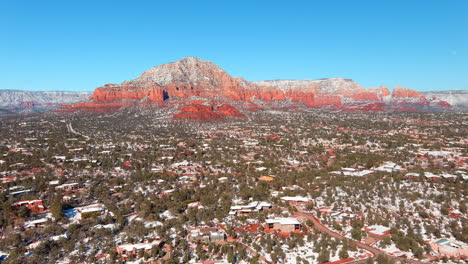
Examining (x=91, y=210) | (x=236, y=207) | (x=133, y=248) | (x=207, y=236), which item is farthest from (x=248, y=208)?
(x=91, y=210)

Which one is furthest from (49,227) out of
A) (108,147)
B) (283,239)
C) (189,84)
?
(189,84)

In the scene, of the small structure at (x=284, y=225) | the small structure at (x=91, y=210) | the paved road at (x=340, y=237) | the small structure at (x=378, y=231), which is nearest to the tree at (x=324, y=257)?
the paved road at (x=340, y=237)

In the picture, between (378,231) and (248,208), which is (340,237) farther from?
(248,208)

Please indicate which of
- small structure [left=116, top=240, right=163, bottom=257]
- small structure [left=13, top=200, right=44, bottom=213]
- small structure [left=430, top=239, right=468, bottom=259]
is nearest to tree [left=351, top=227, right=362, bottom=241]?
small structure [left=430, top=239, right=468, bottom=259]

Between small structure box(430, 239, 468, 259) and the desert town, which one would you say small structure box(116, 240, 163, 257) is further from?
small structure box(430, 239, 468, 259)

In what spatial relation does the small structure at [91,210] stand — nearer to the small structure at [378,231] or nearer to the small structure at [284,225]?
the small structure at [284,225]

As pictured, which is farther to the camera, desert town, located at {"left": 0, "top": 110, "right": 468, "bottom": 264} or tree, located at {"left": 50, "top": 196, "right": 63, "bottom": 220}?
tree, located at {"left": 50, "top": 196, "right": 63, "bottom": 220}

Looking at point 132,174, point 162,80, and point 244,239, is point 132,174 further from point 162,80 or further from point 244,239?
point 162,80

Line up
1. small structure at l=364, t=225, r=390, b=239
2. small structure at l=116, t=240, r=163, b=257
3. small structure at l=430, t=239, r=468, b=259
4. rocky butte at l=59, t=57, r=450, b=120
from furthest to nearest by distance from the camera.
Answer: rocky butte at l=59, t=57, r=450, b=120 → small structure at l=364, t=225, r=390, b=239 → small structure at l=116, t=240, r=163, b=257 → small structure at l=430, t=239, r=468, b=259

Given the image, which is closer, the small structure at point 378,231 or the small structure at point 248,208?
the small structure at point 378,231

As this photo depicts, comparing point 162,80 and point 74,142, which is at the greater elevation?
point 162,80

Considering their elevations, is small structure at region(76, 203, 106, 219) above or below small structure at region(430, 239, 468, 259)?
above
